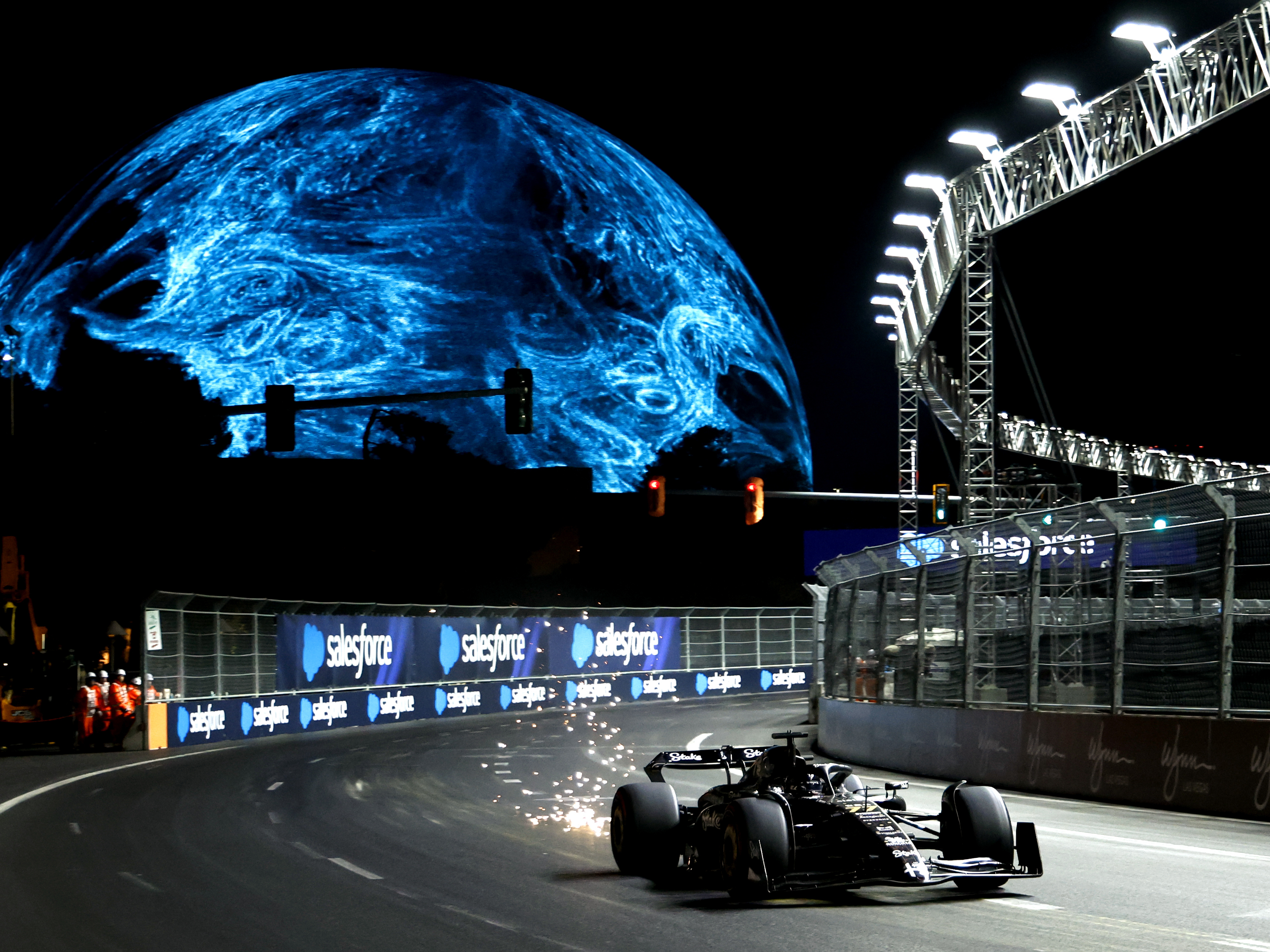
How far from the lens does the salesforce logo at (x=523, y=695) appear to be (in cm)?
4047

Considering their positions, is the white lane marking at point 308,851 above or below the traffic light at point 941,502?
below

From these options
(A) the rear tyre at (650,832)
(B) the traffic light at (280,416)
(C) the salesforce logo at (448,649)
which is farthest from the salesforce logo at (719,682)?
(A) the rear tyre at (650,832)

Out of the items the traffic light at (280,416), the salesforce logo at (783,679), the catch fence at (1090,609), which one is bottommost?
the salesforce logo at (783,679)

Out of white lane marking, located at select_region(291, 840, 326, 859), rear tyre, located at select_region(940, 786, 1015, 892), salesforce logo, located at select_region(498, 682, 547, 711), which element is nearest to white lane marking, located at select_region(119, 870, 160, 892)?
white lane marking, located at select_region(291, 840, 326, 859)

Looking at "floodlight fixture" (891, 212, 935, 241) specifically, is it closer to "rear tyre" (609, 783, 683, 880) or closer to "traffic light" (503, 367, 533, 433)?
"traffic light" (503, 367, 533, 433)

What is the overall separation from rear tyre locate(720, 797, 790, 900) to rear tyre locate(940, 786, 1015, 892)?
112cm

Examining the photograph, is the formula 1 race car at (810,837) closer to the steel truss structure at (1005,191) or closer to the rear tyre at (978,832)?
the rear tyre at (978,832)

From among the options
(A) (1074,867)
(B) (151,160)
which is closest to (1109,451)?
(A) (1074,867)

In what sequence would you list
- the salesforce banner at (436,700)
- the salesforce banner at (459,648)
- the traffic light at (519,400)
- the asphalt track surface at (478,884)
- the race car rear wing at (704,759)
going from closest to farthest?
the asphalt track surface at (478,884), the race car rear wing at (704,759), the traffic light at (519,400), the salesforce banner at (436,700), the salesforce banner at (459,648)

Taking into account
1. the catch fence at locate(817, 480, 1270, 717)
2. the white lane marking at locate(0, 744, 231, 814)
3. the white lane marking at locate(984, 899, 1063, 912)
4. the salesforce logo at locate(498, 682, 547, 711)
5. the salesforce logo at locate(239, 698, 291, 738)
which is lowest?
the salesforce logo at locate(498, 682, 547, 711)

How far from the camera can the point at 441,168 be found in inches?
3391

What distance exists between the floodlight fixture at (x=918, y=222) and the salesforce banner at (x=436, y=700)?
15966 mm

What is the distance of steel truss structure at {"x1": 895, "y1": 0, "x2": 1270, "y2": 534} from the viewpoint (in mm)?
21203

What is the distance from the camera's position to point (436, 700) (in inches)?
1481
